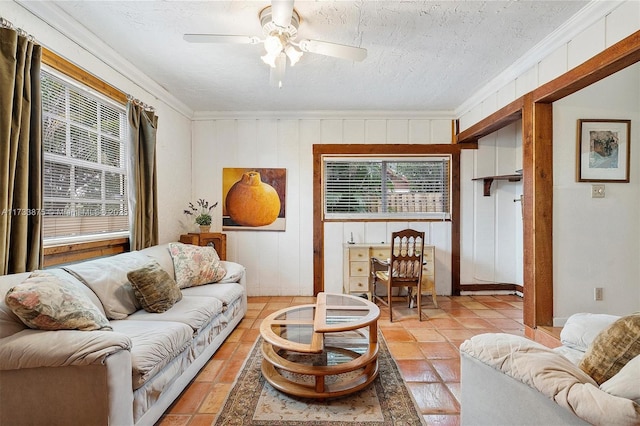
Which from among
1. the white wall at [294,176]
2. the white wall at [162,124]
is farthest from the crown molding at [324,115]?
the white wall at [162,124]

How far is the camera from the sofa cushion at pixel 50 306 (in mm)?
1387

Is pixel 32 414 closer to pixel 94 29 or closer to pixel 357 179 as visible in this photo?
pixel 94 29

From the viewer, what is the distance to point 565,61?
2311 mm

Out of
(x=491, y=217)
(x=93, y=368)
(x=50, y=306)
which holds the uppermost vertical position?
(x=491, y=217)

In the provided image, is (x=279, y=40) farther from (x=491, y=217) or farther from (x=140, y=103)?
(x=491, y=217)

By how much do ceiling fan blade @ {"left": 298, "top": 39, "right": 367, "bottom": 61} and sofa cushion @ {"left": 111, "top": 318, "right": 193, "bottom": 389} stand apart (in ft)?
6.74

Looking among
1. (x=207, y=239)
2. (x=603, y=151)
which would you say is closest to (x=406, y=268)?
(x=603, y=151)

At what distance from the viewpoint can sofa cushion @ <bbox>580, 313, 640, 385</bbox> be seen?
3.56ft

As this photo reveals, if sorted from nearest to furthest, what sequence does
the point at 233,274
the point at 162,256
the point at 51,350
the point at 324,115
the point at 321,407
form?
the point at 51,350 < the point at 321,407 < the point at 162,256 < the point at 233,274 < the point at 324,115

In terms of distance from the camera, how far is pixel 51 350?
1.29 meters

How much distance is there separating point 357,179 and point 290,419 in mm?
3129

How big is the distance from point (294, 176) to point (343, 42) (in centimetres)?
205

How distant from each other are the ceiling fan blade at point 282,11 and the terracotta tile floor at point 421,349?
7.93 feet

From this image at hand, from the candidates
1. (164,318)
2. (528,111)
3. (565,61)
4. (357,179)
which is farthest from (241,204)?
(565,61)
